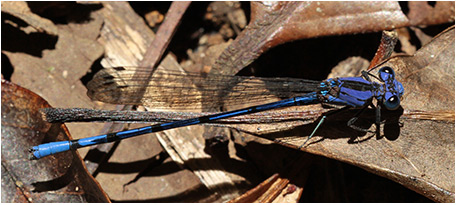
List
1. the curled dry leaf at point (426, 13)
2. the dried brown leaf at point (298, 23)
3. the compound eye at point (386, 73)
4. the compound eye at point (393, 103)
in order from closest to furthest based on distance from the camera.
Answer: the compound eye at point (393, 103)
the compound eye at point (386, 73)
the dried brown leaf at point (298, 23)
the curled dry leaf at point (426, 13)

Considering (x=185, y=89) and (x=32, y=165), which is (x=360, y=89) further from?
(x=32, y=165)

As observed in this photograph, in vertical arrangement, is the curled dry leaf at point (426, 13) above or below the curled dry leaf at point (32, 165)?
above

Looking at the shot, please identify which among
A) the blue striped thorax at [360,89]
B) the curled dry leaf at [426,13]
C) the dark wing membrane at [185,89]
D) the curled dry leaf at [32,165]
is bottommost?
the curled dry leaf at [32,165]

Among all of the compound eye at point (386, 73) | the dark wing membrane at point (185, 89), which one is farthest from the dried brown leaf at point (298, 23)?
the compound eye at point (386, 73)

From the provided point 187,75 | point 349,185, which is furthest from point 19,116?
point 349,185

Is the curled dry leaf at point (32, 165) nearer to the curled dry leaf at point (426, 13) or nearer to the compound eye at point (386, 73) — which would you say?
the compound eye at point (386, 73)

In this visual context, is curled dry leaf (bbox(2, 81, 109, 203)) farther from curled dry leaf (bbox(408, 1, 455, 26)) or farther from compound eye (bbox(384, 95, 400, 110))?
curled dry leaf (bbox(408, 1, 455, 26))

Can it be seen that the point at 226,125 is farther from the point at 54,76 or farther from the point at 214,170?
the point at 54,76
